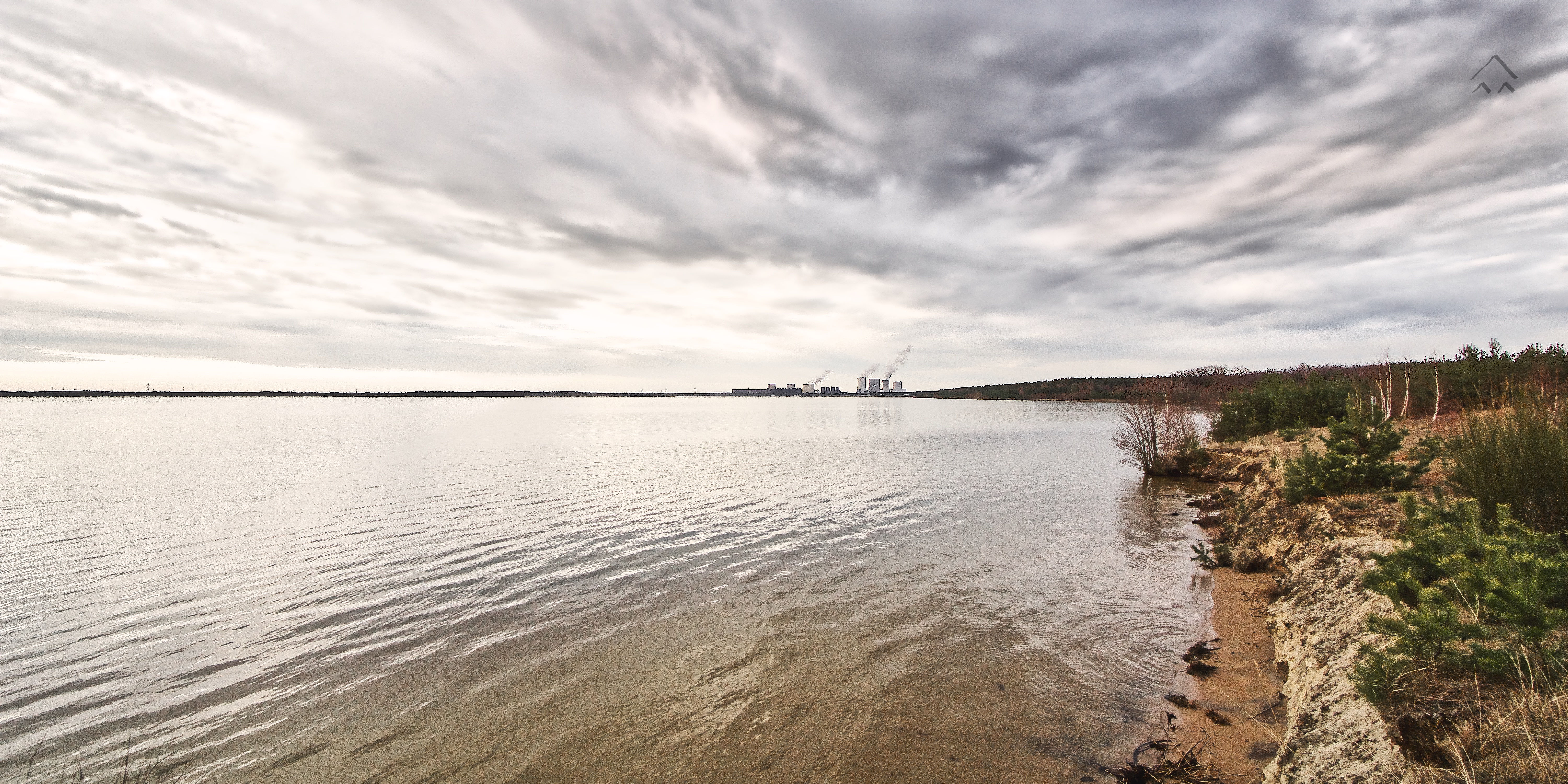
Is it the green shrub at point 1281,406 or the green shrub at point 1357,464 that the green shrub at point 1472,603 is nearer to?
the green shrub at point 1357,464

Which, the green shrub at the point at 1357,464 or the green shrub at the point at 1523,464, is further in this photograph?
the green shrub at the point at 1357,464

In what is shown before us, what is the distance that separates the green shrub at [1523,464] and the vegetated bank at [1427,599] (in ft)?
0.07

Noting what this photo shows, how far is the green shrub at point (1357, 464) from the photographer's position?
1104 cm

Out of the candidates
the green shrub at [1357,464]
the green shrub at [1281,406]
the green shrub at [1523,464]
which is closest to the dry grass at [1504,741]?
the green shrub at [1523,464]

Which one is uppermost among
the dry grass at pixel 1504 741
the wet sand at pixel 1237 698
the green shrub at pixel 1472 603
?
the green shrub at pixel 1472 603

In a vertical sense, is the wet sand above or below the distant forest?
below

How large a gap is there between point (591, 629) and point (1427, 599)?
1078 centimetres

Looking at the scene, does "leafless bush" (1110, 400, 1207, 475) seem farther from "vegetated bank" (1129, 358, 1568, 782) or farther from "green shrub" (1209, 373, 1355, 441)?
"vegetated bank" (1129, 358, 1568, 782)

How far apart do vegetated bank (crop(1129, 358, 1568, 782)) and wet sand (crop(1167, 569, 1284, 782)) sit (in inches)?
12.1

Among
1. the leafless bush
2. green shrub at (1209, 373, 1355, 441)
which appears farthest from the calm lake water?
green shrub at (1209, 373, 1355, 441)

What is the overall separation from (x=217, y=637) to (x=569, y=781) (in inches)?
341

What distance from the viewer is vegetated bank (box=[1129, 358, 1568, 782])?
386 cm

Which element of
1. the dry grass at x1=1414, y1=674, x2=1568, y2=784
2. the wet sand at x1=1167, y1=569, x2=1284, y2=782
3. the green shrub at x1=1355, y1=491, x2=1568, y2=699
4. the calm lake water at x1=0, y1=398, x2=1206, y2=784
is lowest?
the calm lake water at x1=0, y1=398, x2=1206, y2=784

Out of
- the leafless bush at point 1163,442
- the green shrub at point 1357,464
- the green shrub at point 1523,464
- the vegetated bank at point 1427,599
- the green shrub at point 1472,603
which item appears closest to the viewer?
the vegetated bank at point 1427,599
